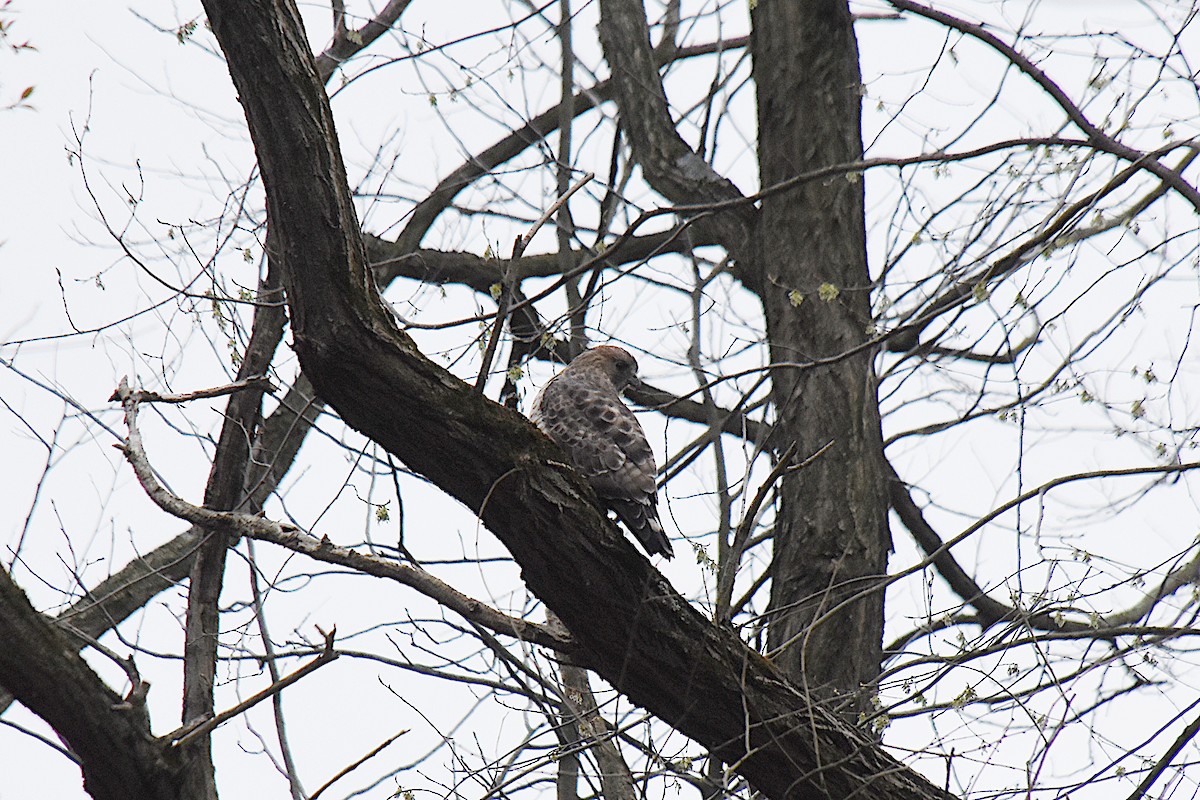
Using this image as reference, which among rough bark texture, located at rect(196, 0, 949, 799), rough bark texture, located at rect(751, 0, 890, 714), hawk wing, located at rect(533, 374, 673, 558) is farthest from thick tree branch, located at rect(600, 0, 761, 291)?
rough bark texture, located at rect(196, 0, 949, 799)

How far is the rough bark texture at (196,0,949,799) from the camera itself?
8.77ft

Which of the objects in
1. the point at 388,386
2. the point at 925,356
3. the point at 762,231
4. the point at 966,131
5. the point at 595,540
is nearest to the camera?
the point at 388,386

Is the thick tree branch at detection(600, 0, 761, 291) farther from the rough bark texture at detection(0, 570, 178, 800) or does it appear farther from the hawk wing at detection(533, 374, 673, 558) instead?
the rough bark texture at detection(0, 570, 178, 800)

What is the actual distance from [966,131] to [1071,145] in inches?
33.4

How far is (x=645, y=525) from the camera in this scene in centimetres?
371

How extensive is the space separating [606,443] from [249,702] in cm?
182

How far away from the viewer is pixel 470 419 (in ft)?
9.29

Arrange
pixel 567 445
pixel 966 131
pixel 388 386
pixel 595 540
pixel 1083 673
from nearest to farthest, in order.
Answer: pixel 388 386 < pixel 595 540 < pixel 1083 673 < pixel 567 445 < pixel 966 131

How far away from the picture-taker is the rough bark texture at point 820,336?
504 centimetres

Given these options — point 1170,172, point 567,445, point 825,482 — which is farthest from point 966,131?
point 567,445

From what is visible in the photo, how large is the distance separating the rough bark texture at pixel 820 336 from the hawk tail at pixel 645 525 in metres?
1.27

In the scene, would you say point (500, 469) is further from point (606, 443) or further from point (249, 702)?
point (606, 443)

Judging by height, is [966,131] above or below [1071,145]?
Result: above

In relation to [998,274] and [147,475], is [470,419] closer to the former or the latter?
[147,475]
